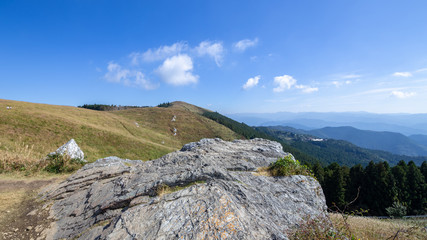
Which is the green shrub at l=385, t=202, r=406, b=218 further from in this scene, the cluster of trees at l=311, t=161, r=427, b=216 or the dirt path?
the dirt path

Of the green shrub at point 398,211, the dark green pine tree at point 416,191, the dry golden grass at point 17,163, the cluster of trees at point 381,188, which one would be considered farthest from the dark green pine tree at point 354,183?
the dry golden grass at point 17,163

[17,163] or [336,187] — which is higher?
[17,163]

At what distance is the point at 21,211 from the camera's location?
888cm

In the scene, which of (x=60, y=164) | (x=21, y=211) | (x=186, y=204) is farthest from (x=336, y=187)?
(x=21, y=211)

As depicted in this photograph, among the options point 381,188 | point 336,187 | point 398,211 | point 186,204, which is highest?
point 186,204

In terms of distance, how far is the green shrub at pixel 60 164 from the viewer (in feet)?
Result: 49.6

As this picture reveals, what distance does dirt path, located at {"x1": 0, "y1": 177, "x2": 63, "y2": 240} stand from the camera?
7.35m

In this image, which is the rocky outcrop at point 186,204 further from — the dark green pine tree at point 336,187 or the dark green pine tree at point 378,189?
the dark green pine tree at point 378,189

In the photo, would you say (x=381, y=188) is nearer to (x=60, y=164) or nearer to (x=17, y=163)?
(x=60, y=164)

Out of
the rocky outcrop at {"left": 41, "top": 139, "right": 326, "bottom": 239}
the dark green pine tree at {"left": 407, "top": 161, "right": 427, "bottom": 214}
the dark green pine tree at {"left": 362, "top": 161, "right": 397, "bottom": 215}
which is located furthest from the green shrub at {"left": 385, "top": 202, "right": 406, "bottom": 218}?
the rocky outcrop at {"left": 41, "top": 139, "right": 326, "bottom": 239}

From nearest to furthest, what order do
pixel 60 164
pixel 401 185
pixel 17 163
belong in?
1. pixel 17 163
2. pixel 60 164
3. pixel 401 185

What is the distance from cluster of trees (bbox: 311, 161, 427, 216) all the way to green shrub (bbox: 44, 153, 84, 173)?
5109 cm

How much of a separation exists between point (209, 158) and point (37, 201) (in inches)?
397

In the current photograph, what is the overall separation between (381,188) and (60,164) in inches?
2510
